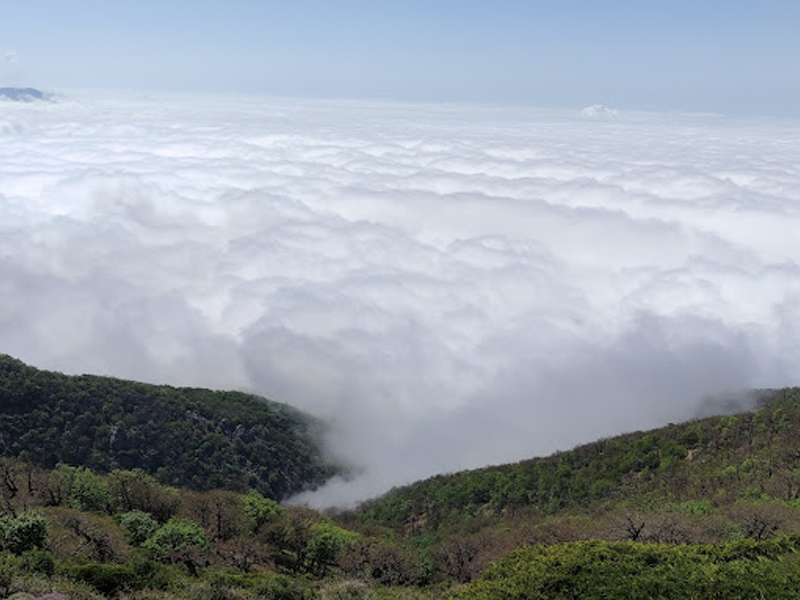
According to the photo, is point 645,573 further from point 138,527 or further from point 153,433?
point 153,433

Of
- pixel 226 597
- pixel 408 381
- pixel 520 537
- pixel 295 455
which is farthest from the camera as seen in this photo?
pixel 408 381

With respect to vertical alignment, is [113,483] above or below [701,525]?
below

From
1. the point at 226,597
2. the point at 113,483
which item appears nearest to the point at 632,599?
the point at 226,597

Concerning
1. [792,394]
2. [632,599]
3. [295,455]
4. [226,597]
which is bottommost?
[295,455]

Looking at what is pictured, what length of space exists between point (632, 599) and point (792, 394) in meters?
73.6

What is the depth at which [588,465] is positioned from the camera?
75000mm

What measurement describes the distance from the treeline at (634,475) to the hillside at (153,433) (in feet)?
59.2

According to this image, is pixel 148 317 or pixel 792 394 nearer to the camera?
pixel 792 394

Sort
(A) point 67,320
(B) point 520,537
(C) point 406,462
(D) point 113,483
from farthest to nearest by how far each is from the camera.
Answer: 1. (A) point 67,320
2. (C) point 406,462
3. (D) point 113,483
4. (B) point 520,537

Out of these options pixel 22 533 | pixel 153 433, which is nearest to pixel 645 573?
pixel 22 533

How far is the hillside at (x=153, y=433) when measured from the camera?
76.4m

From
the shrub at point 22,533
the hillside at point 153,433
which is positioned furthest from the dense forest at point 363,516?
the hillside at point 153,433

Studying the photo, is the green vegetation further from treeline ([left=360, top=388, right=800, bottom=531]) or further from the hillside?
the hillside

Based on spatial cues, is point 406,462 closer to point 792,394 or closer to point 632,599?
point 792,394
